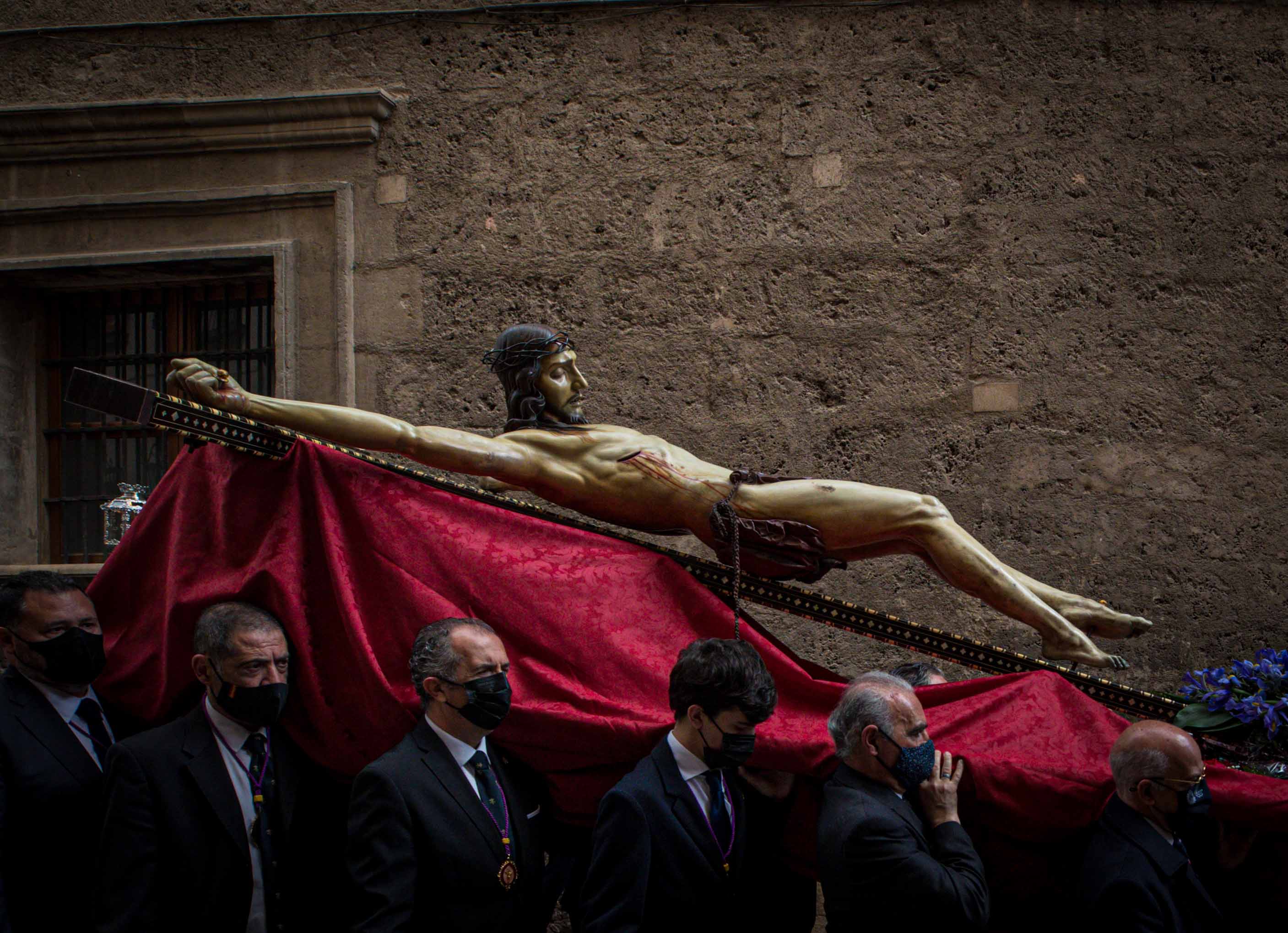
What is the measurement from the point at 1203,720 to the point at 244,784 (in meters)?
2.30

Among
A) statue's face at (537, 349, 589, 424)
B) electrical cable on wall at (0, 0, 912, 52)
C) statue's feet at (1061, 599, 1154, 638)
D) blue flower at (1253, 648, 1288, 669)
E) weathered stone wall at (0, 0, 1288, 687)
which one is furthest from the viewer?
electrical cable on wall at (0, 0, 912, 52)

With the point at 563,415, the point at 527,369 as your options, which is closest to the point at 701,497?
the point at 563,415

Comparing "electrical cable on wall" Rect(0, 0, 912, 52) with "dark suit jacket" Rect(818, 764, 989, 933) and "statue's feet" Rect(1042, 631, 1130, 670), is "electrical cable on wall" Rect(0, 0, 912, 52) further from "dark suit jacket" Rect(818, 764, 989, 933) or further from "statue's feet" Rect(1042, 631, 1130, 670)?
"dark suit jacket" Rect(818, 764, 989, 933)

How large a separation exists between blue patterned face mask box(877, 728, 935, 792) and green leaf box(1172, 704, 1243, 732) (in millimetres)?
806

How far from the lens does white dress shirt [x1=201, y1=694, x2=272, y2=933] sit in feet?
9.33

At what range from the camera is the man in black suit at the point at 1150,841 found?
2729mm

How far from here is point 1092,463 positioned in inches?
196

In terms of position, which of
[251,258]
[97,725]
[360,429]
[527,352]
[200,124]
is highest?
[200,124]

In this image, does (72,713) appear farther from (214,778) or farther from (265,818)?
(265,818)

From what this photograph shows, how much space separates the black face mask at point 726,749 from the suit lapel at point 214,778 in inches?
41.1

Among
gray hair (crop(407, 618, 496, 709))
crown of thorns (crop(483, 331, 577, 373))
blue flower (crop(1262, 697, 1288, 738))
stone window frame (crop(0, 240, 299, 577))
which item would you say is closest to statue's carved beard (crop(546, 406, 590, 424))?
crown of thorns (crop(483, 331, 577, 373))

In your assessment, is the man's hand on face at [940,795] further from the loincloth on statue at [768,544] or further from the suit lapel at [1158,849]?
the loincloth on statue at [768,544]

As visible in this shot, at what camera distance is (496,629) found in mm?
3178

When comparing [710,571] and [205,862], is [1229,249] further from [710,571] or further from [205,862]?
[205,862]
